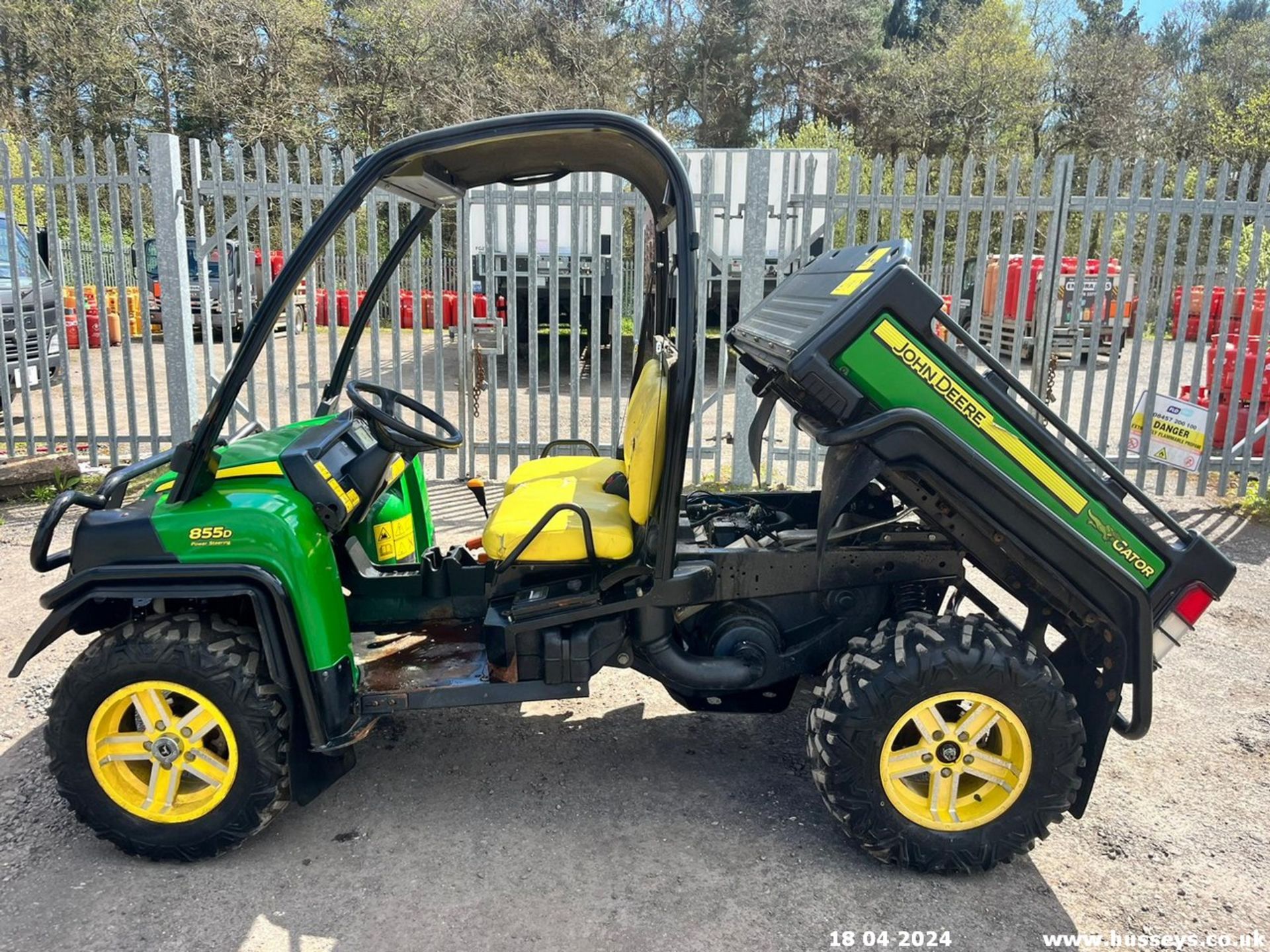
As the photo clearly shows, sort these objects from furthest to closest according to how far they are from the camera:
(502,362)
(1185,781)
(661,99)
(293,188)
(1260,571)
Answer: (661,99) → (502,362) → (293,188) → (1260,571) → (1185,781)

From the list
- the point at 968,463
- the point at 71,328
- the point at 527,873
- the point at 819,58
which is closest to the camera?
the point at 968,463

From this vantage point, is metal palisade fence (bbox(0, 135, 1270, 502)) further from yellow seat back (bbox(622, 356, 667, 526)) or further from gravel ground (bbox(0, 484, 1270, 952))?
gravel ground (bbox(0, 484, 1270, 952))

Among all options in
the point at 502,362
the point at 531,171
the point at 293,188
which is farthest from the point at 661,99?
the point at 531,171

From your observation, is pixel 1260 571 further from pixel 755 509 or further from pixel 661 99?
pixel 661 99

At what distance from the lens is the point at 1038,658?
2955 mm

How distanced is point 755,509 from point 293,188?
5.00 m

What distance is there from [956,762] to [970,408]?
3.61 feet

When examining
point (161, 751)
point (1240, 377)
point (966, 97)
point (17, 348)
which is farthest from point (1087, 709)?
point (966, 97)

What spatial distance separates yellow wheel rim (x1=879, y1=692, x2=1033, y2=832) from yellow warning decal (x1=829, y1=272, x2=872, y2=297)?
4.12ft

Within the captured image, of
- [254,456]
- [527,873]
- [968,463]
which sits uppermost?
[968,463]

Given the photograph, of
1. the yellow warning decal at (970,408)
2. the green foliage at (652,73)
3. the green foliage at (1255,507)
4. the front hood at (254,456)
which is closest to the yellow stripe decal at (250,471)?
the front hood at (254,456)

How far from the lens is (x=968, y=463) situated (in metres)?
2.77

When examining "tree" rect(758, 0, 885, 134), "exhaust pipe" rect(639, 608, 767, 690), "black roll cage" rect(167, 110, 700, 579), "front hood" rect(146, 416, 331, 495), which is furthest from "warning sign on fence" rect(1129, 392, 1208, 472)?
"tree" rect(758, 0, 885, 134)

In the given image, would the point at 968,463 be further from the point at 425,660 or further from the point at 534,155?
the point at 425,660
